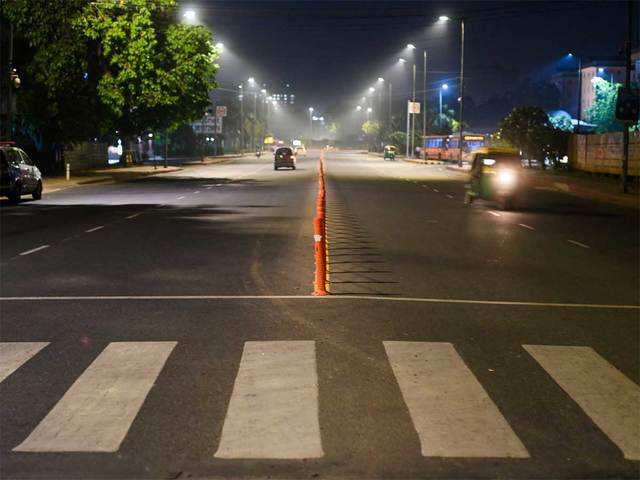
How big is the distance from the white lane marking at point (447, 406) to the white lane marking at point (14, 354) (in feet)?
10.5

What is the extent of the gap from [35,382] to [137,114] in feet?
198

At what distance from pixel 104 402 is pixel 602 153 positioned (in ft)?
167

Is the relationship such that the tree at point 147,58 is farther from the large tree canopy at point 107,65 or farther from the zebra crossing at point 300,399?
the zebra crossing at point 300,399

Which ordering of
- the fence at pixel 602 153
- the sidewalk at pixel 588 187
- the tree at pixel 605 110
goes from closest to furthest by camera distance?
the sidewalk at pixel 588 187 → the fence at pixel 602 153 → the tree at pixel 605 110

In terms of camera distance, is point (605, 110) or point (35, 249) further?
point (605, 110)

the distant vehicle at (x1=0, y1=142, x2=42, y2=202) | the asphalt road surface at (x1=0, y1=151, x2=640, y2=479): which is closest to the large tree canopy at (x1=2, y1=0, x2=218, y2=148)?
the distant vehicle at (x1=0, y1=142, x2=42, y2=202)

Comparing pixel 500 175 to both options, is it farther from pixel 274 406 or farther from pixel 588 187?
pixel 274 406

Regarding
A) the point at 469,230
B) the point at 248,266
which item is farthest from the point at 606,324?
the point at 469,230

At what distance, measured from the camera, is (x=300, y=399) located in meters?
7.32

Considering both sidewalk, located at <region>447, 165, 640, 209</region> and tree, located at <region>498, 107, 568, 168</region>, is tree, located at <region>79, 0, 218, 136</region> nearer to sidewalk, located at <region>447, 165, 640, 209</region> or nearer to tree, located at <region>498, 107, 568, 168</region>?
sidewalk, located at <region>447, 165, 640, 209</region>

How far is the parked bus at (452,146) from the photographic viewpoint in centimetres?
9481

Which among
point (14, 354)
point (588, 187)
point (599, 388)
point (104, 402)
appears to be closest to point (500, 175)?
point (588, 187)

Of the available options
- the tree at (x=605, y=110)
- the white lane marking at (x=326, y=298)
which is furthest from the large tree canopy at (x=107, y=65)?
the tree at (x=605, y=110)

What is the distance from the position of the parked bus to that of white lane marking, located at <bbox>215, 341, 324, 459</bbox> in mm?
81087
